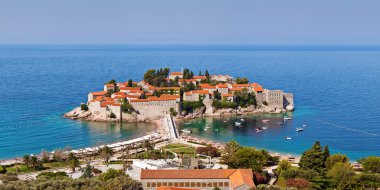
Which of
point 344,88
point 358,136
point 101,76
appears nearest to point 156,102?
point 358,136

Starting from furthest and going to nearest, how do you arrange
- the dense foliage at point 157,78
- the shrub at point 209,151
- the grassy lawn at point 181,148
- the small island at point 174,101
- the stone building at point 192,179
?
the dense foliage at point 157,78, the small island at point 174,101, the grassy lawn at point 181,148, the shrub at point 209,151, the stone building at point 192,179

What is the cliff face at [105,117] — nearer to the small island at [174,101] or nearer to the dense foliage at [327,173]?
the small island at [174,101]

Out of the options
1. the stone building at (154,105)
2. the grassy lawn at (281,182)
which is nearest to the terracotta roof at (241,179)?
the grassy lawn at (281,182)

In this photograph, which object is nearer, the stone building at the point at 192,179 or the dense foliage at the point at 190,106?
the stone building at the point at 192,179

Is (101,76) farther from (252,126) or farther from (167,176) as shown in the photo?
(167,176)

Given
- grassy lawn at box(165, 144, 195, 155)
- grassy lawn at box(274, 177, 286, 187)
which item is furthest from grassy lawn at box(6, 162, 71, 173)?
grassy lawn at box(274, 177, 286, 187)

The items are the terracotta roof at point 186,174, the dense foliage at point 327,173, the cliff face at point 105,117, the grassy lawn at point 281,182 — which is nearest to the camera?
the terracotta roof at point 186,174

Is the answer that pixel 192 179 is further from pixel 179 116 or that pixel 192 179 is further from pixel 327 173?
pixel 179 116
